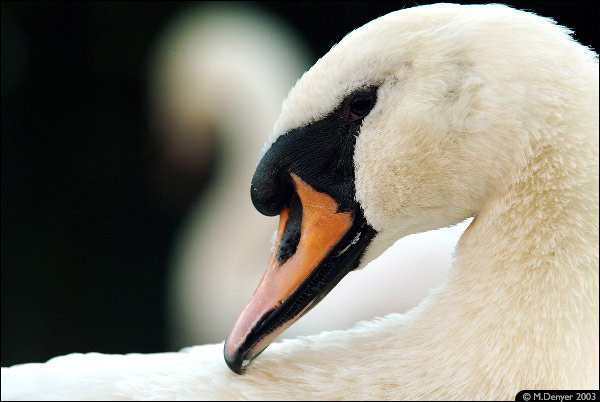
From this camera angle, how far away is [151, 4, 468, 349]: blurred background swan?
3203 mm

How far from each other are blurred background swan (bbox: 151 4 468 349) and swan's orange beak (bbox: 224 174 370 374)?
1.73 metres

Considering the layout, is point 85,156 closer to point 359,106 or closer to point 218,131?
point 218,131

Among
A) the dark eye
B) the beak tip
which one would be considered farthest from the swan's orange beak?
the dark eye

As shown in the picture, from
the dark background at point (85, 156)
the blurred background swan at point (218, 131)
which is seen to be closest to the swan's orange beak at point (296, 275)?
the blurred background swan at point (218, 131)

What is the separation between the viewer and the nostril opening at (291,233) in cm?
113

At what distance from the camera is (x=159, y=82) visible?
4273mm

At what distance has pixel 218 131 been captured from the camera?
13.3 ft

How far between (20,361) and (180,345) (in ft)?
2.95

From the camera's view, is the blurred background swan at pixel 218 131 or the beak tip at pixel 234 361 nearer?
the beak tip at pixel 234 361

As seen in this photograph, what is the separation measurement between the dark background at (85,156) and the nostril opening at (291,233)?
3.09 m

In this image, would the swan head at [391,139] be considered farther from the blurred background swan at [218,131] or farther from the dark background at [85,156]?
the dark background at [85,156]

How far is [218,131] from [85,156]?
95 centimetres

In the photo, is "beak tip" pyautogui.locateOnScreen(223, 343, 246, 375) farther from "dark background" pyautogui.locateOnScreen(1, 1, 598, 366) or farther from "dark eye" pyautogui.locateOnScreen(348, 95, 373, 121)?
"dark background" pyautogui.locateOnScreen(1, 1, 598, 366)

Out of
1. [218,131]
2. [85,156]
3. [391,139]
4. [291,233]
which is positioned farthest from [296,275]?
[85,156]
